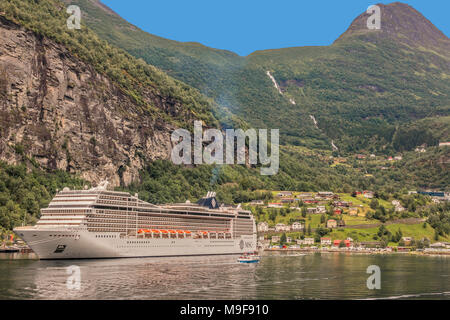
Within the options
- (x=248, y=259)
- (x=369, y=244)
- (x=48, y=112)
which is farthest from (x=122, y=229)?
(x=369, y=244)

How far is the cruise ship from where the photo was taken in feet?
357

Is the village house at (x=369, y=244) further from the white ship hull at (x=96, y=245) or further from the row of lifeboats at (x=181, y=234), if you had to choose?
the white ship hull at (x=96, y=245)

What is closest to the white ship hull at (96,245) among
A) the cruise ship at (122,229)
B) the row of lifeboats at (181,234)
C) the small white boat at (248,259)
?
the cruise ship at (122,229)

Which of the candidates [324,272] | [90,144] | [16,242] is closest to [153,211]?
[16,242]

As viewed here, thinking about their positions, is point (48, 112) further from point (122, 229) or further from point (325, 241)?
point (325, 241)

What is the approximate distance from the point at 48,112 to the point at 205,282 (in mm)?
115472

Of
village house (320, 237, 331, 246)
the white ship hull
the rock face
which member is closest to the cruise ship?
the white ship hull

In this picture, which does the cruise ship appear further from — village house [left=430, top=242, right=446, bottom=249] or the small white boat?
village house [left=430, top=242, right=446, bottom=249]

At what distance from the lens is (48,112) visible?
17938cm

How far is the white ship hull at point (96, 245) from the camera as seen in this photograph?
348ft

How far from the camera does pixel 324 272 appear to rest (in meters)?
98.6

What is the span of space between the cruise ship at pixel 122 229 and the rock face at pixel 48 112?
1788 inches
